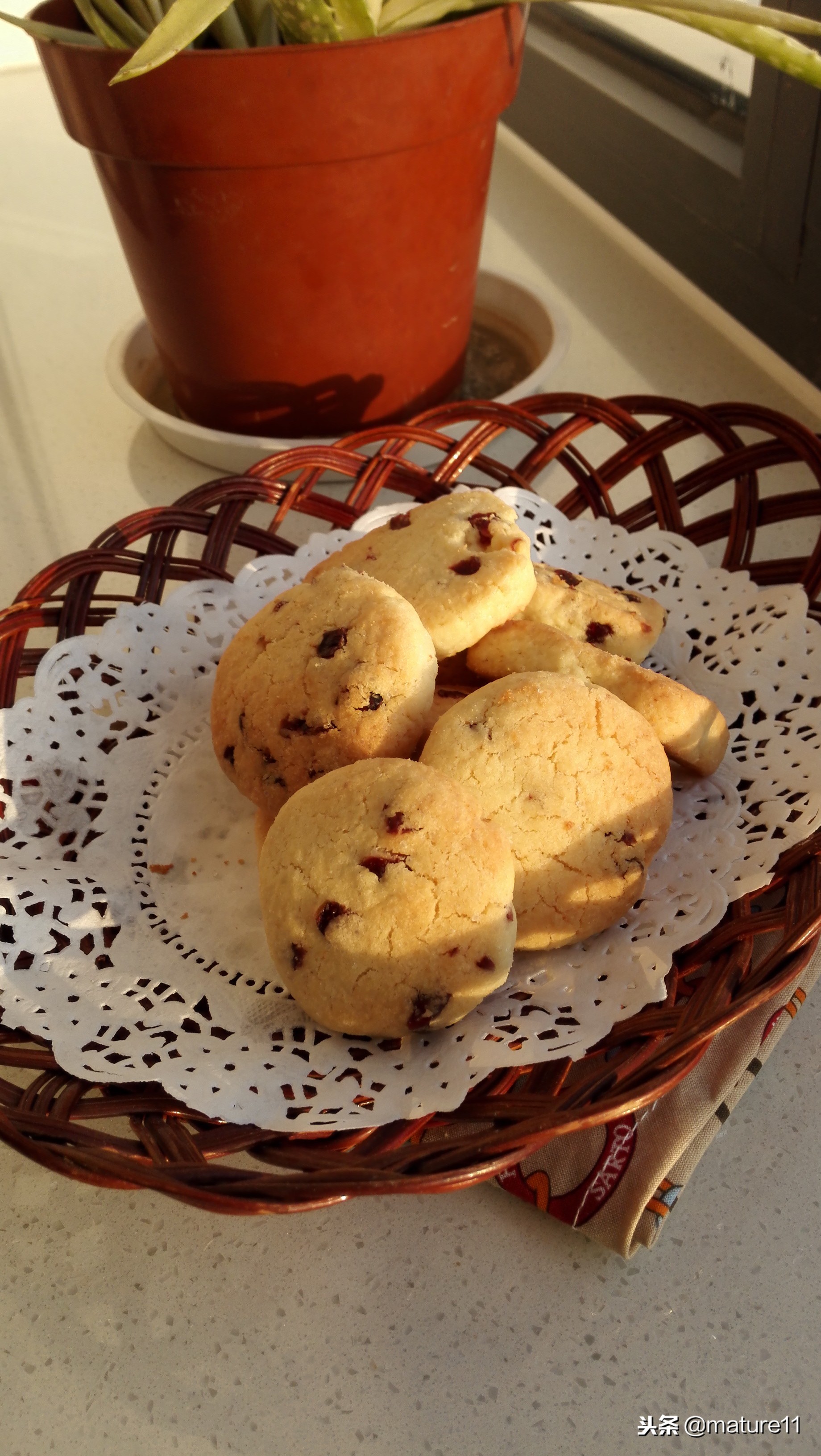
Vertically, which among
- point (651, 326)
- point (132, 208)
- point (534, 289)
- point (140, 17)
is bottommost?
point (651, 326)

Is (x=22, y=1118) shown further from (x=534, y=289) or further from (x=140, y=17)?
(x=534, y=289)

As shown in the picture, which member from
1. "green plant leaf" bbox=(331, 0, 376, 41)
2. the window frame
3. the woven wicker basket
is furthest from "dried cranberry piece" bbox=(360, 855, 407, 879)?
the window frame

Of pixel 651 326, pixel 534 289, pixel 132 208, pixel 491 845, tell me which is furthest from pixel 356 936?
pixel 651 326

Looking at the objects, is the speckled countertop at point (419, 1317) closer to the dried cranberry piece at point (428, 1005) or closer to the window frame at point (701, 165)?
the dried cranberry piece at point (428, 1005)

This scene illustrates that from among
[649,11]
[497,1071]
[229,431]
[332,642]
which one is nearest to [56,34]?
[229,431]

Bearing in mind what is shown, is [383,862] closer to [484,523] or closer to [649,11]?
[484,523]

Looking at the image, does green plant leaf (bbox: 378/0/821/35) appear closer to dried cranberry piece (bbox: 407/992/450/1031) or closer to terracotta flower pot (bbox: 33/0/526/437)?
terracotta flower pot (bbox: 33/0/526/437)
